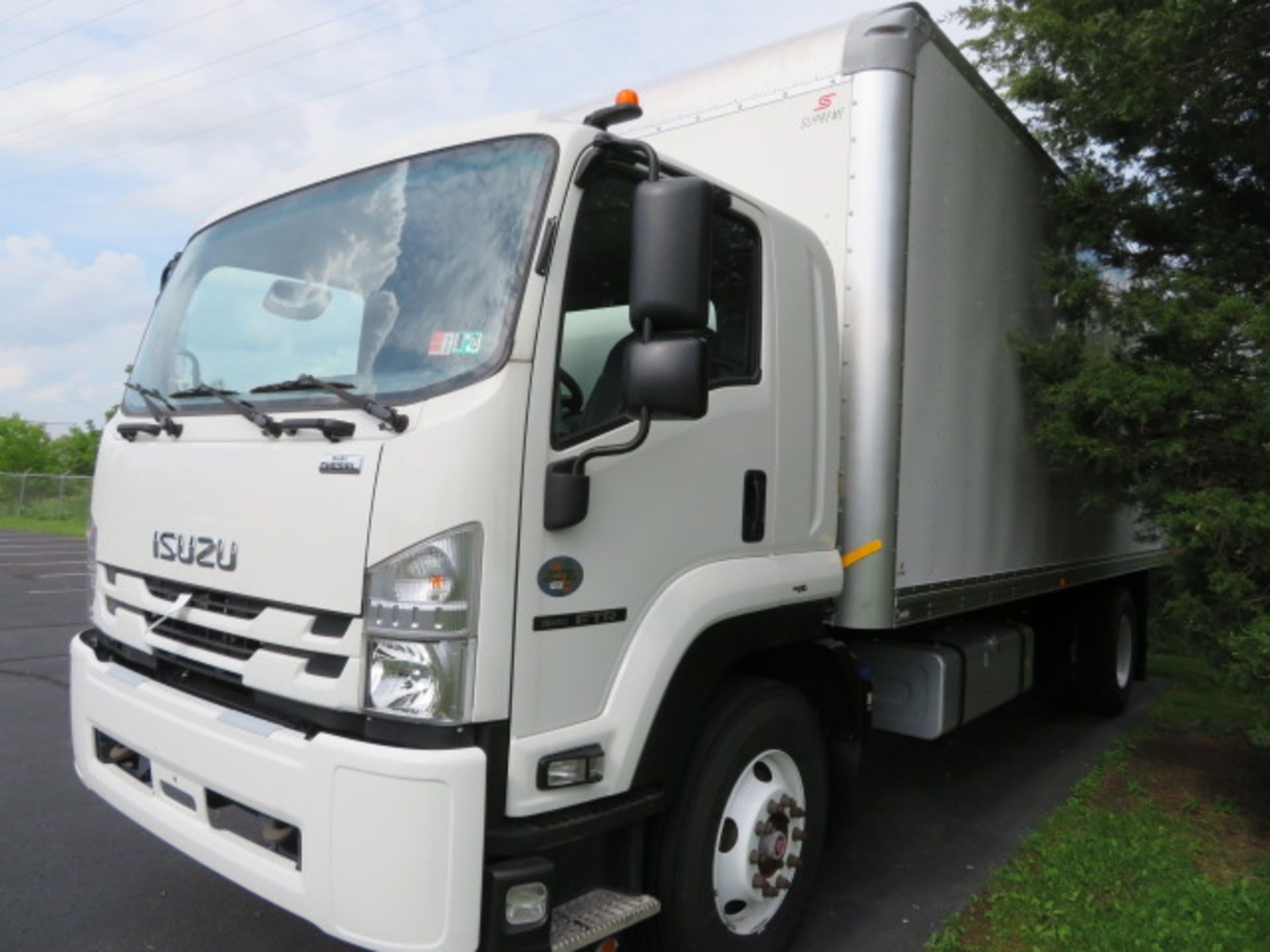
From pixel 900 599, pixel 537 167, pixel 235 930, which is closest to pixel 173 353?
pixel 537 167

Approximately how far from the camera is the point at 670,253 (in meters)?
2.28

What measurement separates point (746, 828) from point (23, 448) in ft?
181

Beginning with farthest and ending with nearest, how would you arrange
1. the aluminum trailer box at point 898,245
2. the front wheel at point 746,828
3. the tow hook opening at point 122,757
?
the aluminum trailer box at point 898,245 → the tow hook opening at point 122,757 → the front wheel at point 746,828

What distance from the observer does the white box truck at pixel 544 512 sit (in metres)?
2.17

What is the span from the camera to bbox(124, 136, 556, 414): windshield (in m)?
2.37

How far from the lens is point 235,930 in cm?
331

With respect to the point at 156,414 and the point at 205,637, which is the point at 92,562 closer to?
the point at 156,414

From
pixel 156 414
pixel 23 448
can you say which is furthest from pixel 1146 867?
pixel 23 448

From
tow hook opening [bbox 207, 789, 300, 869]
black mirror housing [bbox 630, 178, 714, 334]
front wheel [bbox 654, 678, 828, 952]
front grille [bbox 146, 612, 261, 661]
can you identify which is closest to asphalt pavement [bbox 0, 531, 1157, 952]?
front wheel [bbox 654, 678, 828, 952]

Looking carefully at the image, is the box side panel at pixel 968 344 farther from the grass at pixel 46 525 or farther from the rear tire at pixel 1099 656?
the grass at pixel 46 525

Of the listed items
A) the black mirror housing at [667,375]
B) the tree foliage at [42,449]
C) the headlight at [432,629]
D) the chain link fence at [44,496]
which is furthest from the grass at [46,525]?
the black mirror housing at [667,375]

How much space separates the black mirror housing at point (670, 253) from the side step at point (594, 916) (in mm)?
1463

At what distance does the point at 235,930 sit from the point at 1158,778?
4752 mm

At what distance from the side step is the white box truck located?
1 cm
